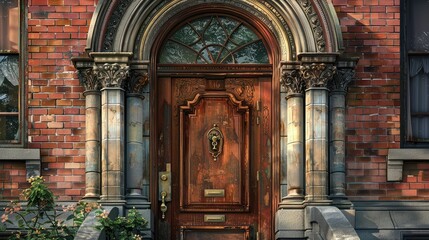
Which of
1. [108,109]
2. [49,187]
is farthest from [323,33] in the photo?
[49,187]

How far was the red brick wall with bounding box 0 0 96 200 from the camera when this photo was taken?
15.8 m

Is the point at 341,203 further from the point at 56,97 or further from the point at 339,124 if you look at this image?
the point at 56,97

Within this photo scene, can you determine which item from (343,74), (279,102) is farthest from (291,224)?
(343,74)

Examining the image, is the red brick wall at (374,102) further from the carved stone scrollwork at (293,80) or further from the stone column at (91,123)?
the stone column at (91,123)

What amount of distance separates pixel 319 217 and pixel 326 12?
2690 millimetres

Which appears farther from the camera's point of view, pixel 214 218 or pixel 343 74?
pixel 214 218

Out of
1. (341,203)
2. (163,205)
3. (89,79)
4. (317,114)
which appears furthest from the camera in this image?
(163,205)

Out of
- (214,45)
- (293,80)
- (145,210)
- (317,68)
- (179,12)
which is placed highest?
(179,12)

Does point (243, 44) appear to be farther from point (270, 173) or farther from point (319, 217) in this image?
point (319, 217)

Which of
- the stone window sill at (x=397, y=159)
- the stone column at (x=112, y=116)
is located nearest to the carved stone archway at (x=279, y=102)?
the stone column at (x=112, y=116)

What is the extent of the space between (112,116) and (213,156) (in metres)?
1.45

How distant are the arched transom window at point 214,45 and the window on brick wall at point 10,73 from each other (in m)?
1.93

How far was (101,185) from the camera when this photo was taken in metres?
15.5

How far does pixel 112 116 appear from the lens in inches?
610
